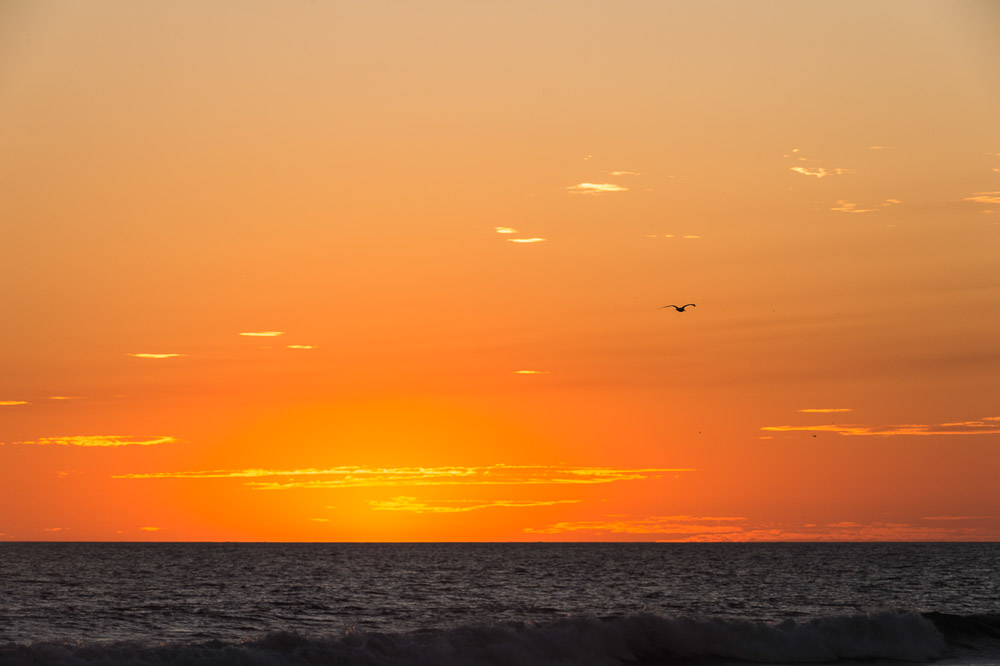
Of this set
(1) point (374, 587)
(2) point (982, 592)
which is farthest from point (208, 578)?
(2) point (982, 592)

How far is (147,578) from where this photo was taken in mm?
74562

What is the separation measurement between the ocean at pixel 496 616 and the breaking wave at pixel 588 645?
64 mm

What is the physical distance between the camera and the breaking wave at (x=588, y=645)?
29703 millimetres

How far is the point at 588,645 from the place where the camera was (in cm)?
3425

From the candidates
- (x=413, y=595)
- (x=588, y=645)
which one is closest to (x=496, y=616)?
(x=588, y=645)

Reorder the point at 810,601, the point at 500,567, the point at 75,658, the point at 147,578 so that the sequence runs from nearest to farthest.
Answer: the point at 75,658, the point at 810,601, the point at 147,578, the point at 500,567

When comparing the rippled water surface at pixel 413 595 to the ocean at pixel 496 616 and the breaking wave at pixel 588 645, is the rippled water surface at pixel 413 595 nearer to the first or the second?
the ocean at pixel 496 616

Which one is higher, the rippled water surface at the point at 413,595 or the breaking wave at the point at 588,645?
the breaking wave at the point at 588,645

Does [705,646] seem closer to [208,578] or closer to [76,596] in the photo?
[76,596]

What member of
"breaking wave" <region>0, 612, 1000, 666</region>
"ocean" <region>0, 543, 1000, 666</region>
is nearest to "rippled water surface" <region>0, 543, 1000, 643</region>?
"ocean" <region>0, 543, 1000, 666</region>

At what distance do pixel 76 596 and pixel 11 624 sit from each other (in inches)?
633

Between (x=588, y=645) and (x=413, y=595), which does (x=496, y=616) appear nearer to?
(x=588, y=645)

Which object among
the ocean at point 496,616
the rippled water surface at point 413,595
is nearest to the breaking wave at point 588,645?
the ocean at point 496,616

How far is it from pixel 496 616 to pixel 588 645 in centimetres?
1255
